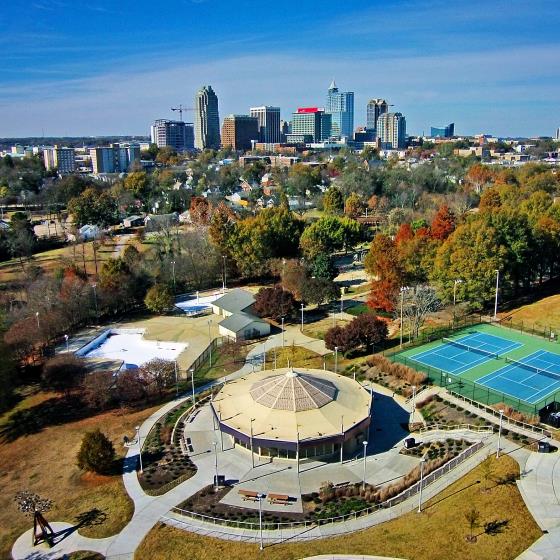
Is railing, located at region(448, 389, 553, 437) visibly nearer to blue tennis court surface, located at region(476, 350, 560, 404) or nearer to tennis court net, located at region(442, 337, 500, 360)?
blue tennis court surface, located at region(476, 350, 560, 404)

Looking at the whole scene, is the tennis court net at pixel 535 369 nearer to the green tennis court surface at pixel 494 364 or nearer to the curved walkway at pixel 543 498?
the green tennis court surface at pixel 494 364

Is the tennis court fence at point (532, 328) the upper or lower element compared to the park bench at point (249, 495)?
upper

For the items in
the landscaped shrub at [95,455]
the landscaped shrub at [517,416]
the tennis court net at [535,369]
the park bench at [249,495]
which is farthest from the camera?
the tennis court net at [535,369]

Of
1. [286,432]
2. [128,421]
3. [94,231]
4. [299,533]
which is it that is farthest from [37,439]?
[94,231]

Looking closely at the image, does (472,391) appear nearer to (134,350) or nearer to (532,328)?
(532,328)

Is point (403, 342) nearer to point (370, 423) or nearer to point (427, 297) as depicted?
point (427, 297)

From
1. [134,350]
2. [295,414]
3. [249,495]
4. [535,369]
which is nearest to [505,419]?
[535,369]

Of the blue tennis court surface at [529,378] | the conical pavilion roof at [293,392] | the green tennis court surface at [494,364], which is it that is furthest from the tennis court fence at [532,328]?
the conical pavilion roof at [293,392]

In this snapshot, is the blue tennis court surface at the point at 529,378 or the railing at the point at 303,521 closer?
the railing at the point at 303,521
